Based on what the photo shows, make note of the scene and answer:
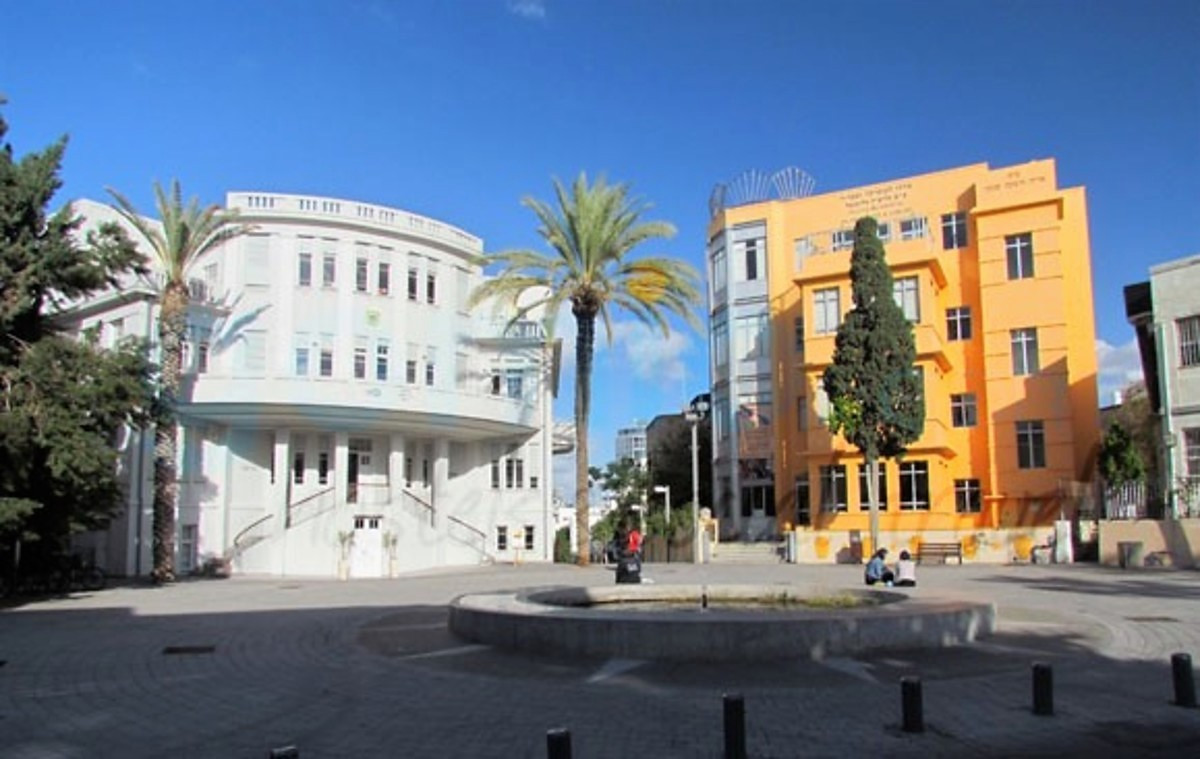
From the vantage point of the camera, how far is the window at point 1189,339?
31.6m

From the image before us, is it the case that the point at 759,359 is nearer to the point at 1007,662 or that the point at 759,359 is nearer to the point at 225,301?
the point at 225,301

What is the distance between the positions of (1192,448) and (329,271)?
106 ft

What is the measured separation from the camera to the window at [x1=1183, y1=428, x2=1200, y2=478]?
31.5 metres

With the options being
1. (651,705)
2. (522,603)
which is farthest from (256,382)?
(651,705)

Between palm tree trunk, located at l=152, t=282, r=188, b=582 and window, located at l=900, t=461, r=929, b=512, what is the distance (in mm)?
27561

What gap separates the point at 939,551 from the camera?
37625mm

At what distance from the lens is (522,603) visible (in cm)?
1530

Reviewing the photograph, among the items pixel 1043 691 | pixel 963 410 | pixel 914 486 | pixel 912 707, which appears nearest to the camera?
pixel 912 707

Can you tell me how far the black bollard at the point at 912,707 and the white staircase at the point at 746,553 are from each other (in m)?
32.5

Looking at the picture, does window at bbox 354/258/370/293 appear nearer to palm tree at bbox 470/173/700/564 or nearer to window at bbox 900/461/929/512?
palm tree at bbox 470/173/700/564

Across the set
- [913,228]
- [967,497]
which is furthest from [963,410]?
[913,228]

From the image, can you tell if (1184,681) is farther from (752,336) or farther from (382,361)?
(752,336)

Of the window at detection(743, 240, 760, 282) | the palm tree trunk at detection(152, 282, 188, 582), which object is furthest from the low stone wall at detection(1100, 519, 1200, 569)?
the palm tree trunk at detection(152, 282, 188, 582)

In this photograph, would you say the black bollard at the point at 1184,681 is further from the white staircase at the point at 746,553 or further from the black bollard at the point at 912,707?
the white staircase at the point at 746,553
